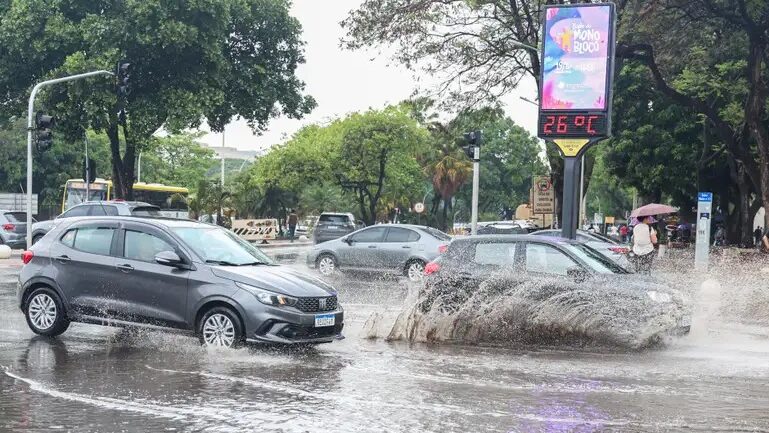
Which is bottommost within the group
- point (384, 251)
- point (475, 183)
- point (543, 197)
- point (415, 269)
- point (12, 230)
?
point (415, 269)

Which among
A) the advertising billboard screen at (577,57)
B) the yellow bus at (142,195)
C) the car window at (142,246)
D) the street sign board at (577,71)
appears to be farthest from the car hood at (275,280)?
the yellow bus at (142,195)

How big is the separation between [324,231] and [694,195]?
23528mm

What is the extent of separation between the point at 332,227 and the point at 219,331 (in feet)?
90.7

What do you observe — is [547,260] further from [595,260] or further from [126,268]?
[126,268]

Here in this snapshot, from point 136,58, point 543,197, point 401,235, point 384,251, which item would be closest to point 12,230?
point 136,58

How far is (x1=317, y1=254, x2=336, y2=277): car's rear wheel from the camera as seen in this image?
72.8 feet

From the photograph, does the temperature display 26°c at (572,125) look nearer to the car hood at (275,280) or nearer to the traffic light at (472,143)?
the traffic light at (472,143)

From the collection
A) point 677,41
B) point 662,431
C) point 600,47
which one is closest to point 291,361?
point 662,431

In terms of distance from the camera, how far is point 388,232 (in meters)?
21.6

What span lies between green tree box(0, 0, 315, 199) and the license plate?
839 inches

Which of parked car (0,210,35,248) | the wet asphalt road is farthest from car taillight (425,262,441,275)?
parked car (0,210,35,248)

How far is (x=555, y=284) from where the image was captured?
11016 mm

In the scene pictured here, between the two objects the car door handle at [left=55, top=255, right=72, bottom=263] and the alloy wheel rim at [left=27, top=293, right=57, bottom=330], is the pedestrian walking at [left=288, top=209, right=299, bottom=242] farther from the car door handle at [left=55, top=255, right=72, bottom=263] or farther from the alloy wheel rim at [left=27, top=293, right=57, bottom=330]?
the car door handle at [left=55, top=255, right=72, bottom=263]

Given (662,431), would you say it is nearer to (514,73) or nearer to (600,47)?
(600,47)
